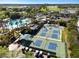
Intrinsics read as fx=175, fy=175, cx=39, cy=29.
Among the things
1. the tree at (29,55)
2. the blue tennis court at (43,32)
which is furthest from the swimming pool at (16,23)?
the tree at (29,55)

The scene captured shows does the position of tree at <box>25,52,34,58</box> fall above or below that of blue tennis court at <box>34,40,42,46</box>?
below

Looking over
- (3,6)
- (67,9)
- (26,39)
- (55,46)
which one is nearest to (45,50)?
(55,46)

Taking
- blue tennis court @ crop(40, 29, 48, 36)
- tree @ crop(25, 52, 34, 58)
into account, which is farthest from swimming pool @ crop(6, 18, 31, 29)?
tree @ crop(25, 52, 34, 58)

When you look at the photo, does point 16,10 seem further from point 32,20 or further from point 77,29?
point 77,29

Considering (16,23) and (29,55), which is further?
(16,23)

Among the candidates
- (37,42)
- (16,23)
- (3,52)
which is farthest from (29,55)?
(16,23)

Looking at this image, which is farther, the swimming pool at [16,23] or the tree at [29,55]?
the swimming pool at [16,23]

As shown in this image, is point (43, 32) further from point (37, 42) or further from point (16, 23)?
point (16, 23)

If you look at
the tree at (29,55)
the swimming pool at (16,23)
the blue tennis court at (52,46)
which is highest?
the swimming pool at (16,23)

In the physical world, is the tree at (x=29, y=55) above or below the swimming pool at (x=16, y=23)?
below

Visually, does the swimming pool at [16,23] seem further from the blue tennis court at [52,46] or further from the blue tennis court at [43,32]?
the blue tennis court at [52,46]

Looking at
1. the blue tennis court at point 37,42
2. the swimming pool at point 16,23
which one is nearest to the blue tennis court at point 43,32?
the blue tennis court at point 37,42

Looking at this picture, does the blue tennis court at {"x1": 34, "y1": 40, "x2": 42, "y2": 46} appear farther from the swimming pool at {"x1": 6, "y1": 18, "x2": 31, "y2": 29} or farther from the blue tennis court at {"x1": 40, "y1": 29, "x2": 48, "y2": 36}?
the swimming pool at {"x1": 6, "y1": 18, "x2": 31, "y2": 29}

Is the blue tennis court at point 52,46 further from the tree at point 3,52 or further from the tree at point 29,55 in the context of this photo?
the tree at point 3,52
